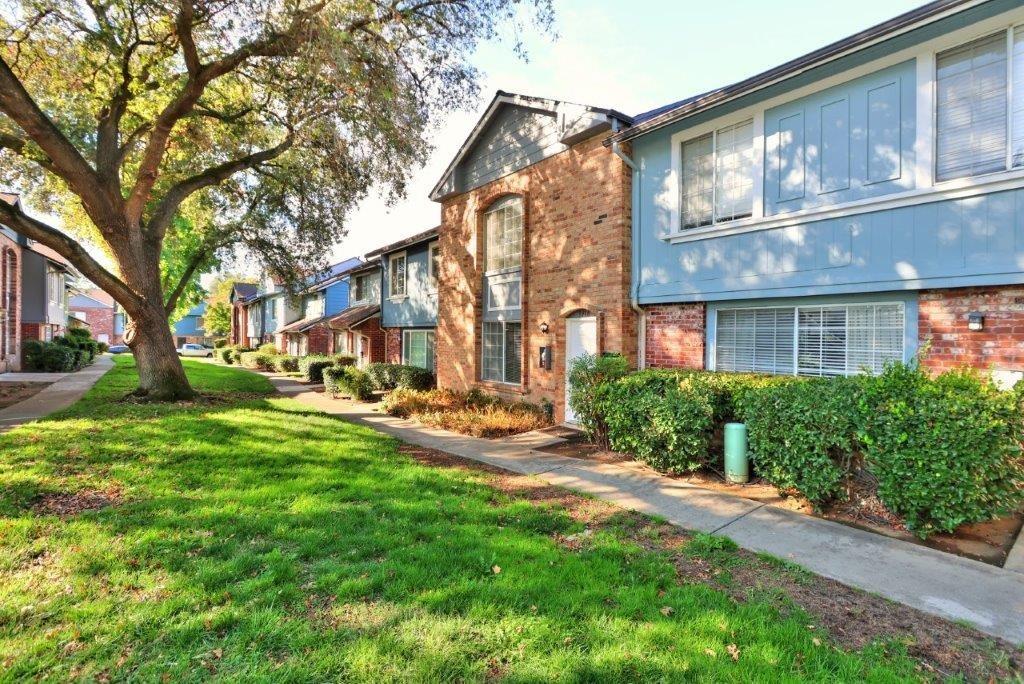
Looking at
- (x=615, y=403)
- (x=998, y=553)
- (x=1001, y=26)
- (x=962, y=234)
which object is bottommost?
(x=998, y=553)

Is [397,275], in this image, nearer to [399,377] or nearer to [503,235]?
[399,377]

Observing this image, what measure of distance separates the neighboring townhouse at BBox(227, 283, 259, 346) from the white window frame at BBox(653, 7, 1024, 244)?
156ft

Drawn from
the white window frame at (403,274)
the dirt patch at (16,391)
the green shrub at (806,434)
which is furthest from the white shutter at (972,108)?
the dirt patch at (16,391)

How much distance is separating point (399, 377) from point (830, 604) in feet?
48.4

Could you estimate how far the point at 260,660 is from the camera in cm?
285

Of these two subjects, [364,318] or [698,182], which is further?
[364,318]

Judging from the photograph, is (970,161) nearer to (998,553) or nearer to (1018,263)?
(1018,263)

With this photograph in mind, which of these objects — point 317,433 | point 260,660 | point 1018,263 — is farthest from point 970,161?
point 317,433

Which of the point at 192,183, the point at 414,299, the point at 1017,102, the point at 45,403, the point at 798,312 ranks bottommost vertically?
the point at 45,403

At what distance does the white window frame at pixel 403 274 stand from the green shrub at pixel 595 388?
11.8 m

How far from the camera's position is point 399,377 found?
16.9 m

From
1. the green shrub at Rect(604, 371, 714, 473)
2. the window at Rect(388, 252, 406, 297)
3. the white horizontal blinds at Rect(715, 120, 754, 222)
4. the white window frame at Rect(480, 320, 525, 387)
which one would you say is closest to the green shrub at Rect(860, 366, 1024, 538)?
the green shrub at Rect(604, 371, 714, 473)

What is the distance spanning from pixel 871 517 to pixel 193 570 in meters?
6.80

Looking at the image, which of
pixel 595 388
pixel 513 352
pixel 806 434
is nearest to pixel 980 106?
pixel 806 434
